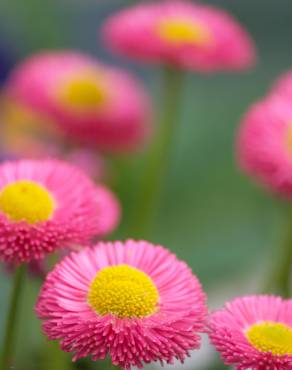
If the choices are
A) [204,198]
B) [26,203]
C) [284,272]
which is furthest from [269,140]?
[204,198]

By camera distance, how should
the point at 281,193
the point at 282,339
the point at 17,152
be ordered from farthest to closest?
the point at 17,152 < the point at 281,193 < the point at 282,339

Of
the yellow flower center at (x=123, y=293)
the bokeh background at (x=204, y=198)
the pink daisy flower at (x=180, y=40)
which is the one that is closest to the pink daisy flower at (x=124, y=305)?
the yellow flower center at (x=123, y=293)

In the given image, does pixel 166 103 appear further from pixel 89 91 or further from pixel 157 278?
pixel 157 278

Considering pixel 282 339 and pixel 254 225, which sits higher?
pixel 254 225

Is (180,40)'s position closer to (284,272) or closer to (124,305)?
(284,272)

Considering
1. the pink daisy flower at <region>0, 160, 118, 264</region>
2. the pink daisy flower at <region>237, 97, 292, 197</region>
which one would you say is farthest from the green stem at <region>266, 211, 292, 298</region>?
the pink daisy flower at <region>0, 160, 118, 264</region>

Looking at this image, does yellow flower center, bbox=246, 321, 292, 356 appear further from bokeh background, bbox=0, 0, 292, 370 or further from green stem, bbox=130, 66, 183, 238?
green stem, bbox=130, 66, 183, 238

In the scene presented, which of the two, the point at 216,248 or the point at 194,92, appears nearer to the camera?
the point at 216,248

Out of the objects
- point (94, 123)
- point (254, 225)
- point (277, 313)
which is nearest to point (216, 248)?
point (254, 225)
